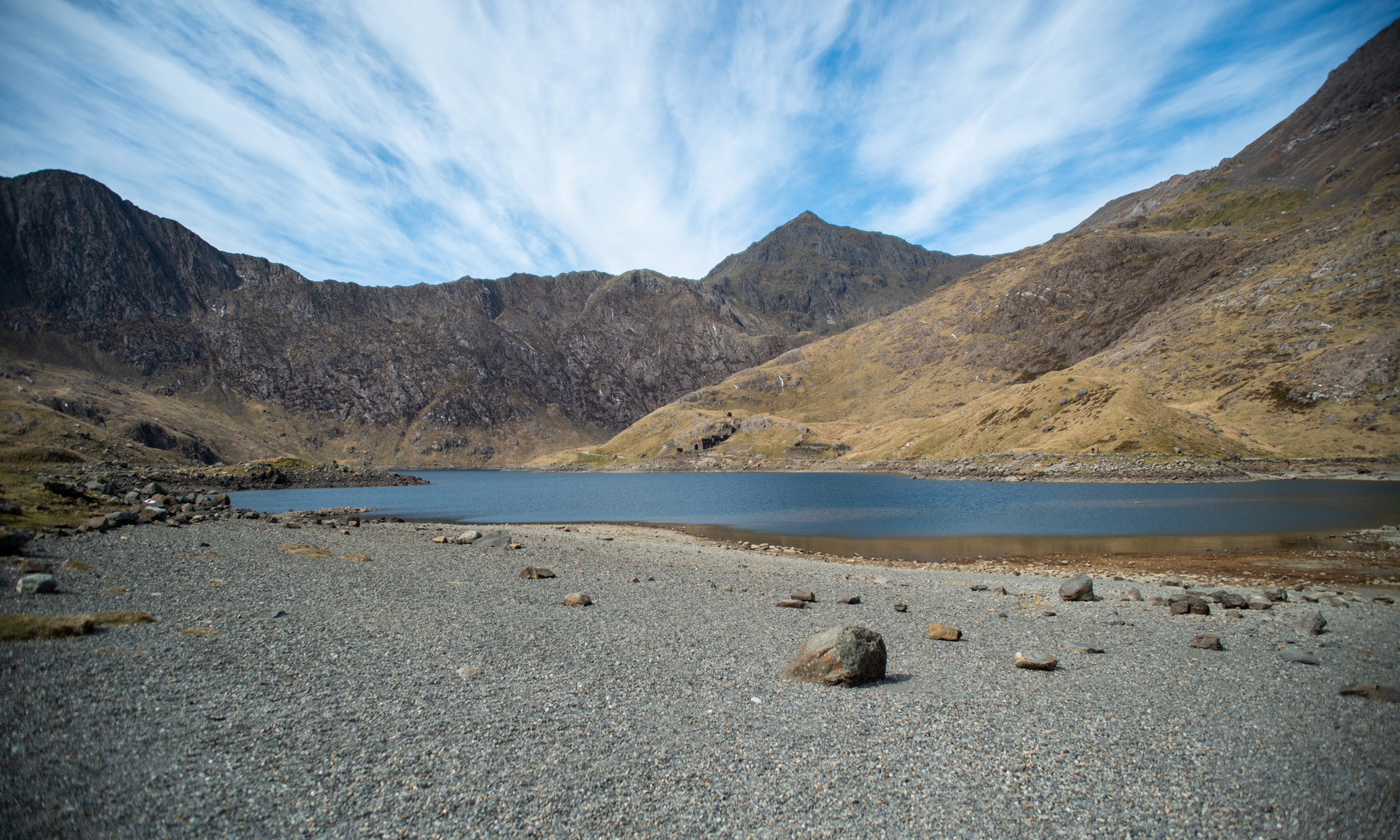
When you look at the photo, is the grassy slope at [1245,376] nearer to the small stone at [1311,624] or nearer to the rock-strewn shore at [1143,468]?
the rock-strewn shore at [1143,468]

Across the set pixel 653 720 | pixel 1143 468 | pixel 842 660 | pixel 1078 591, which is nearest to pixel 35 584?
pixel 653 720

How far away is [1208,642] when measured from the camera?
15570mm

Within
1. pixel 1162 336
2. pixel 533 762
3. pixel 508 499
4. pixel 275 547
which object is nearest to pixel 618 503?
pixel 508 499

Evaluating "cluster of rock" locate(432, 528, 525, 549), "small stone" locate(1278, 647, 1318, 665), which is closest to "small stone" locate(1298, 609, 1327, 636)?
"small stone" locate(1278, 647, 1318, 665)

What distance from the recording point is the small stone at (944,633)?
1655cm

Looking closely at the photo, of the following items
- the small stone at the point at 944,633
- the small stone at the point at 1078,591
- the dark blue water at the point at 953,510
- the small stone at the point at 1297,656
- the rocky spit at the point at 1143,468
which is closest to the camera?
the small stone at the point at 1297,656

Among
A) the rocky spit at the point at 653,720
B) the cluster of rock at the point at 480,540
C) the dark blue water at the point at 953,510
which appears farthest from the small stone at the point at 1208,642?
the cluster of rock at the point at 480,540

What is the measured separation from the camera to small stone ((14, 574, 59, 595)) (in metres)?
14.4

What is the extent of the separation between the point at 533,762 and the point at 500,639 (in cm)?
713

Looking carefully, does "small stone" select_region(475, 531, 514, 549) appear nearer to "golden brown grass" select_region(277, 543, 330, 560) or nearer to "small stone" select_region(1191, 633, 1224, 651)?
"golden brown grass" select_region(277, 543, 330, 560)

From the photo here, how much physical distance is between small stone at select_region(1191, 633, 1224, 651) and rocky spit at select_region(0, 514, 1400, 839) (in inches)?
4.5

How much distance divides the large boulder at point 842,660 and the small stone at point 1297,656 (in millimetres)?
11364

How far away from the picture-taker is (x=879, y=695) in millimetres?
12070

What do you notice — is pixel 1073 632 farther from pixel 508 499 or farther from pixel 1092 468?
pixel 1092 468
